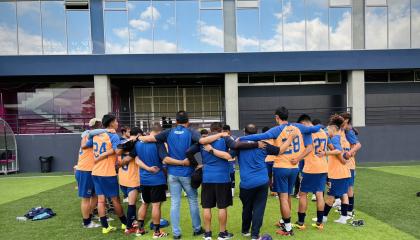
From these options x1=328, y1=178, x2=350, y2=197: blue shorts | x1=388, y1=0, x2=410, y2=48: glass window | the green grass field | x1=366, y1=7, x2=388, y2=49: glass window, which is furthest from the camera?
x1=388, y1=0, x2=410, y2=48: glass window

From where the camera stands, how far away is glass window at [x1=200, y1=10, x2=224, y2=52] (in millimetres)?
16281

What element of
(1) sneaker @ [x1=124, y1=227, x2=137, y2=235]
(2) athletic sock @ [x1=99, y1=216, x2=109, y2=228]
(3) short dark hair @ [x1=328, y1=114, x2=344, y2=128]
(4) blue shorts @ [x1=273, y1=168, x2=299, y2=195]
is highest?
(3) short dark hair @ [x1=328, y1=114, x2=344, y2=128]

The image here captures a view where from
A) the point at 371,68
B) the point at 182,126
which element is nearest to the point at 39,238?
the point at 182,126

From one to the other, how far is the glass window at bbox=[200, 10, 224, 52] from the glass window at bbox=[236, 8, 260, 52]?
37.6 inches

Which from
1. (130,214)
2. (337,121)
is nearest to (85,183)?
(130,214)

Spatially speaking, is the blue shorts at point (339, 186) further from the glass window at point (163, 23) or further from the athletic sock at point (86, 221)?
the glass window at point (163, 23)

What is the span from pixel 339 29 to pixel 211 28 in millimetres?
6926

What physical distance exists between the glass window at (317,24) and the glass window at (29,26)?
46.9 feet

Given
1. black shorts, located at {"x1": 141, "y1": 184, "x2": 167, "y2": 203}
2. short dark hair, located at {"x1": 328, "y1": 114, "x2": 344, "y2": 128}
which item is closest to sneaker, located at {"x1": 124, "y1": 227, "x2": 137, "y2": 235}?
black shorts, located at {"x1": 141, "y1": 184, "x2": 167, "y2": 203}

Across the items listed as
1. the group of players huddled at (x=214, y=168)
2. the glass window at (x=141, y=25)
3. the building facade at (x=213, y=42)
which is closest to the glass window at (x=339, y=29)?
the building facade at (x=213, y=42)

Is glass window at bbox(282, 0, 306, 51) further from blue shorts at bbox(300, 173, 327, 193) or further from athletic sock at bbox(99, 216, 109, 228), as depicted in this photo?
athletic sock at bbox(99, 216, 109, 228)

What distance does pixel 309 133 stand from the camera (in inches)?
201

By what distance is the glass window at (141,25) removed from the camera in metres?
16.3

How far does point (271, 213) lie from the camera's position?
6.45 meters
